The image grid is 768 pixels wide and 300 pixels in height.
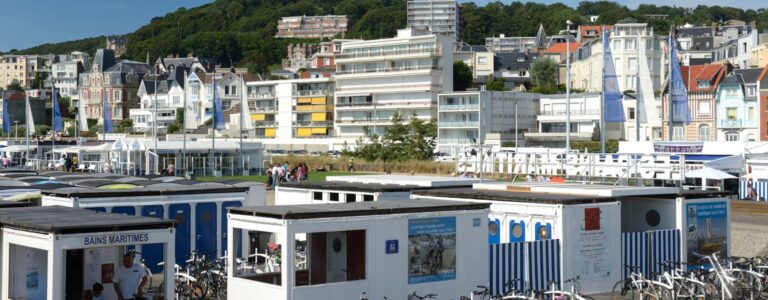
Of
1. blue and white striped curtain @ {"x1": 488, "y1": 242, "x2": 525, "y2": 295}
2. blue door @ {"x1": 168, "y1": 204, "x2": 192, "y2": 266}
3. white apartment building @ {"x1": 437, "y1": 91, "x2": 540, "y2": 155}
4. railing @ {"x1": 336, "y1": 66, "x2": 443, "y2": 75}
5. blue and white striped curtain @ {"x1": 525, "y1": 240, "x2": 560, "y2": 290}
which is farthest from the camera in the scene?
railing @ {"x1": 336, "y1": 66, "x2": 443, "y2": 75}

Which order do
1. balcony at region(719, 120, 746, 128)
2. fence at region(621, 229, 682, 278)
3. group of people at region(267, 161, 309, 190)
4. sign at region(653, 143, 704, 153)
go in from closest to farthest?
fence at region(621, 229, 682, 278), group of people at region(267, 161, 309, 190), sign at region(653, 143, 704, 153), balcony at region(719, 120, 746, 128)

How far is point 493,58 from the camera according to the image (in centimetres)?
14288

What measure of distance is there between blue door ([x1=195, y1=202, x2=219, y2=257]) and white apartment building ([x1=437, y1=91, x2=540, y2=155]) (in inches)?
2798

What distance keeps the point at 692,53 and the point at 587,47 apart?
32813 mm

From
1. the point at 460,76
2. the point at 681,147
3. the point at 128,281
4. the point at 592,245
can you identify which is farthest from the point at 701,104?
the point at 128,281

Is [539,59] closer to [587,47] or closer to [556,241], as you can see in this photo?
[587,47]

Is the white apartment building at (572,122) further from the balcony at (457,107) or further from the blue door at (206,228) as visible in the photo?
the blue door at (206,228)

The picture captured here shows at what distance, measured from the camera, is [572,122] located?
98.6 m

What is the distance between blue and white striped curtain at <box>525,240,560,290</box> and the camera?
18.7m

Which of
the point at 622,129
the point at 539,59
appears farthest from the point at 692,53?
the point at 622,129

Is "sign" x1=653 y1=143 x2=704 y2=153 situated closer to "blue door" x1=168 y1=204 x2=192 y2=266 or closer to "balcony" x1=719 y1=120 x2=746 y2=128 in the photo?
"balcony" x1=719 y1=120 x2=746 y2=128

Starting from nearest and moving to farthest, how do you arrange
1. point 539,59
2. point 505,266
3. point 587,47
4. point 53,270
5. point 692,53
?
point 53,270 → point 505,266 → point 587,47 → point 539,59 → point 692,53

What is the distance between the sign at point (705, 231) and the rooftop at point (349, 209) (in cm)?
623

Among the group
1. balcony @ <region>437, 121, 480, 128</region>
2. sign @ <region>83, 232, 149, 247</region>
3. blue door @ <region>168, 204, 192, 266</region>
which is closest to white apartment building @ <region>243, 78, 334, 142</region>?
balcony @ <region>437, 121, 480, 128</region>
